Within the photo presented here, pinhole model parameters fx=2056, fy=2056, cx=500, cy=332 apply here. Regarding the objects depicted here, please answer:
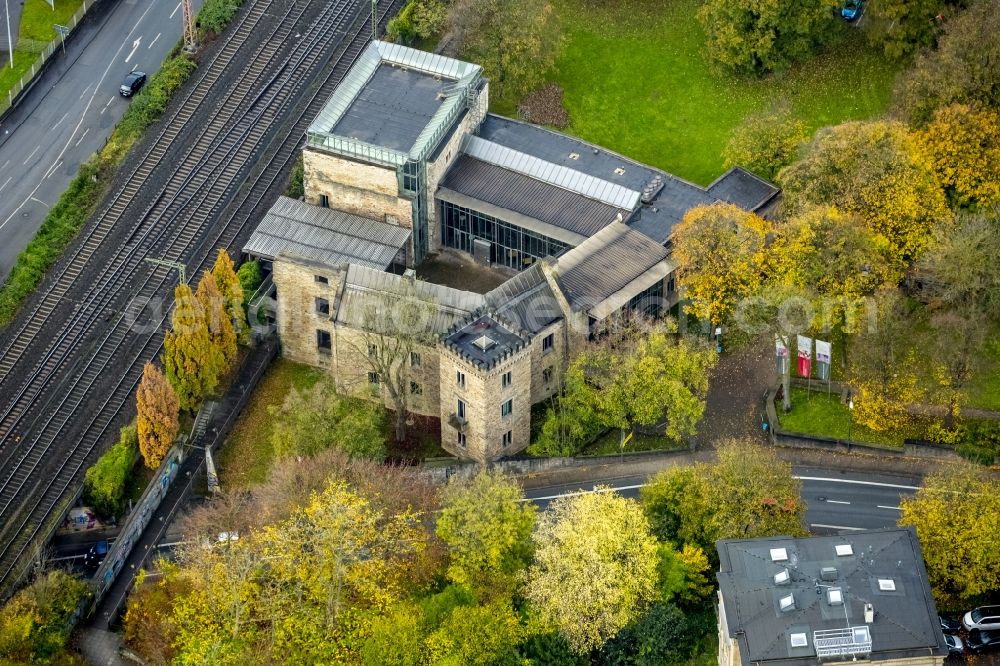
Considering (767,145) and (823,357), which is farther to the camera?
(767,145)

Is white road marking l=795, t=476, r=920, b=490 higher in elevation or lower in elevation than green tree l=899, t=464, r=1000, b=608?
higher

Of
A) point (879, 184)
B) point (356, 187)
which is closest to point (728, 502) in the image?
point (879, 184)

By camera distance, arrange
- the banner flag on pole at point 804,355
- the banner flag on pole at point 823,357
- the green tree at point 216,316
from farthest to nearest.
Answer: the green tree at point 216,316 → the banner flag on pole at point 804,355 → the banner flag on pole at point 823,357

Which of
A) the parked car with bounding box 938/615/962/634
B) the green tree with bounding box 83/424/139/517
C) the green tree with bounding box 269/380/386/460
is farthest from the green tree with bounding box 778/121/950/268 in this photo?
the green tree with bounding box 83/424/139/517

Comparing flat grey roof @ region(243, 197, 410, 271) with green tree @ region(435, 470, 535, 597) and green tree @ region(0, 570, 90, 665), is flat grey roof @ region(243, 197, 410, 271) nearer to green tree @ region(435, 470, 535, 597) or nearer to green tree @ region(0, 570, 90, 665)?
green tree @ region(435, 470, 535, 597)

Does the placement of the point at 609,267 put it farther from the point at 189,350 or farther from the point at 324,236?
the point at 189,350

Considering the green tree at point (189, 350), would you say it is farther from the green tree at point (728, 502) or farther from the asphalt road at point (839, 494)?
the green tree at point (728, 502)

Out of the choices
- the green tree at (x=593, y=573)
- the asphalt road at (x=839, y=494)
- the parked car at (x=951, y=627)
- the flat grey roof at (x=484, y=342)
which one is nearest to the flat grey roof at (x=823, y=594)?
the green tree at (x=593, y=573)
